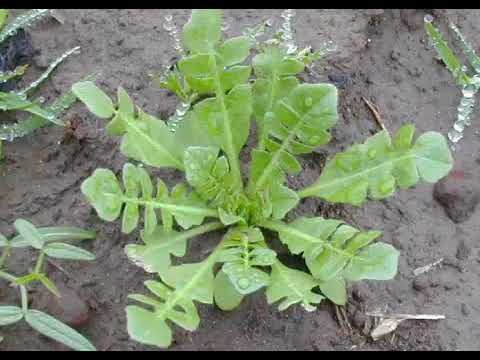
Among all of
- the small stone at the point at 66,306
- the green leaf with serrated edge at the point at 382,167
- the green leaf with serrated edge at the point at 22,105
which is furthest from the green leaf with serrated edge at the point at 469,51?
the small stone at the point at 66,306

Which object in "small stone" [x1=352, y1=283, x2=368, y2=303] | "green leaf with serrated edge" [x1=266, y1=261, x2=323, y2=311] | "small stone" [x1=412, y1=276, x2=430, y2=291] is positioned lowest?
"small stone" [x1=412, y1=276, x2=430, y2=291]

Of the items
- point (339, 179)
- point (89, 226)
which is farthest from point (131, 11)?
point (339, 179)

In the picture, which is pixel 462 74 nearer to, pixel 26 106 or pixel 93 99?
pixel 93 99

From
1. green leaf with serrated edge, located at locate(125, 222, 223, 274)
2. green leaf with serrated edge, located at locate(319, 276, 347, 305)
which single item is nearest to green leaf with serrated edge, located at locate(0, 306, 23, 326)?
green leaf with serrated edge, located at locate(125, 222, 223, 274)

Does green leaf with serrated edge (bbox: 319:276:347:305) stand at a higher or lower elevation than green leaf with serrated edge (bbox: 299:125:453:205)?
lower

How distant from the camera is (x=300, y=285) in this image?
173 cm

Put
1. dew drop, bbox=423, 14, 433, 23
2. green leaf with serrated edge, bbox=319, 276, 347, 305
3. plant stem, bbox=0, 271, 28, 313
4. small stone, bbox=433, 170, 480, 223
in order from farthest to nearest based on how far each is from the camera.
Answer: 1. dew drop, bbox=423, 14, 433, 23
2. small stone, bbox=433, 170, 480, 223
3. green leaf with serrated edge, bbox=319, 276, 347, 305
4. plant stem, bbox=0, 271, 28, 313

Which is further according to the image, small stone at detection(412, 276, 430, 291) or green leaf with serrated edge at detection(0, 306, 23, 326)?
small stone at detection(412, 276, 430, 291)

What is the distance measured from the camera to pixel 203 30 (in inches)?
72.0

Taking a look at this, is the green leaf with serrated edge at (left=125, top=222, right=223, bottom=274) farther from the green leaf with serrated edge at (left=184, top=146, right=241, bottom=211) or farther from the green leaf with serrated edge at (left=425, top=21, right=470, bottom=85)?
the green leaf with serrated edge at (left=425, top=21, right=470, bottom=85)

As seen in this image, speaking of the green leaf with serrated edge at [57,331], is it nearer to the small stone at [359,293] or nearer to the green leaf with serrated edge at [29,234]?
the green leaf with serrated edge at [29,234]

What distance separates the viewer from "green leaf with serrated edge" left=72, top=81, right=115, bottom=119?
178cm

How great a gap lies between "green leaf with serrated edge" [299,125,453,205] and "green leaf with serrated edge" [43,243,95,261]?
0.56 metres

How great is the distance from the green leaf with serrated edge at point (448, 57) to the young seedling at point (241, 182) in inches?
18.4
